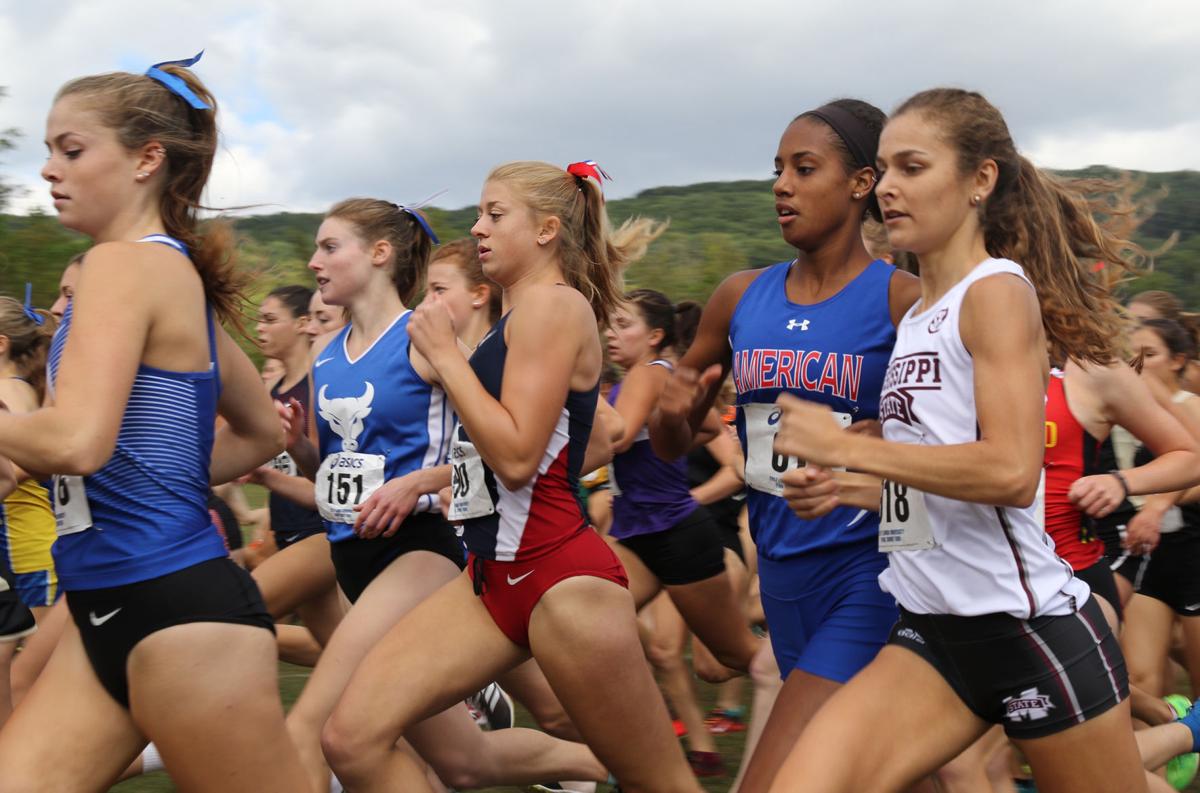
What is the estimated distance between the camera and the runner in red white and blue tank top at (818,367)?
3373 mm

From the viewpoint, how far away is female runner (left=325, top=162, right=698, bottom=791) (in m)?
3.35

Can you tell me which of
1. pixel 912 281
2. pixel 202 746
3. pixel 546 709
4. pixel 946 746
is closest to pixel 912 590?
pixel 946 746

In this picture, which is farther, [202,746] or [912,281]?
[912,281]

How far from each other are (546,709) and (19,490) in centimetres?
225

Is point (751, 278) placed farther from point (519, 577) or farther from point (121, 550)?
point (121, 550)

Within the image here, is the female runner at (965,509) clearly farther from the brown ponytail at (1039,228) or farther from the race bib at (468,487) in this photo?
the race bib at (468,487)

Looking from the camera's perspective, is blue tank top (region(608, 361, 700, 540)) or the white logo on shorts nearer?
the white logo on shorts

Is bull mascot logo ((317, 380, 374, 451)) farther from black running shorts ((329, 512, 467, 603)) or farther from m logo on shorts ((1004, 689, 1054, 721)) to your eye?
m logo on shorts ((1004, 689, 1054, 721))

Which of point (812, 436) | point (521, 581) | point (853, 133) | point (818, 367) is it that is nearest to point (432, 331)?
point (521, 581)

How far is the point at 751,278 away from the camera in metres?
3.87

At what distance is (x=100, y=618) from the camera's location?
2.77 meters

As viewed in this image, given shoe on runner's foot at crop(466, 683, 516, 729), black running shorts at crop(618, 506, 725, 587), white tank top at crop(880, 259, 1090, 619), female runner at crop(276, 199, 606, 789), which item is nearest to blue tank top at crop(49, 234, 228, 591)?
female runner at crop(276, 199, 606, 789)

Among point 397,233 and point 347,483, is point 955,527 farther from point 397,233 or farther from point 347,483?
point 397,233

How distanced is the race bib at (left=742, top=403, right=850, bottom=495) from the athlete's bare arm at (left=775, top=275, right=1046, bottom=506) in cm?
79
